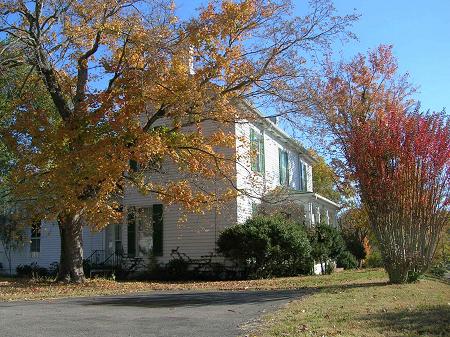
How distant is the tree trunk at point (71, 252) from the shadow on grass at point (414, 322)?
37.4 feet

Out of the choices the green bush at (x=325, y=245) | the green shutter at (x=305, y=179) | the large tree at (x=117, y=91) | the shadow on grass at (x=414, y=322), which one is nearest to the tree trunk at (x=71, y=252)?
the large tree at (x=117, y=91)

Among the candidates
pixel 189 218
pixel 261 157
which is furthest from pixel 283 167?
pixel 189 218

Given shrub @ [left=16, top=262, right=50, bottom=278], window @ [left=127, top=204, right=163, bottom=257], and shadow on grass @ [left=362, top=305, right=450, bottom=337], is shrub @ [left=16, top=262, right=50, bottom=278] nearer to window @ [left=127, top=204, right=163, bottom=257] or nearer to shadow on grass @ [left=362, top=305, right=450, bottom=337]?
window @ [left=127, top=204, right=163, bottom=257]

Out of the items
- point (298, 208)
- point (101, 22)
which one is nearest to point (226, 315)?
point (101, 22)

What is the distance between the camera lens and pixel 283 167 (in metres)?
27.1

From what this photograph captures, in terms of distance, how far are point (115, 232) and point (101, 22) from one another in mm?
11516

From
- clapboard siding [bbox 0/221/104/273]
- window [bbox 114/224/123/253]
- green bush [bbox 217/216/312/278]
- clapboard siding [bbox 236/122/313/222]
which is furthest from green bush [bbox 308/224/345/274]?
clapboard siding [bbox 0/221/104/273]

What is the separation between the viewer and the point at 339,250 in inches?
985

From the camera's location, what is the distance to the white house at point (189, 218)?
833 inches

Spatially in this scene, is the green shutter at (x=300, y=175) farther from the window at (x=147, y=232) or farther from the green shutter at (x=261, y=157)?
the window at (x=147, y=232)

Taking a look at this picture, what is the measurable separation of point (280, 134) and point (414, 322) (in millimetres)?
18103

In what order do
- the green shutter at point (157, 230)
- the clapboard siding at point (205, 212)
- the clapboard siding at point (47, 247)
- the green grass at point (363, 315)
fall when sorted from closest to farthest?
1. the green grass at point (363, 315)
2. the clapboard siding at point (205, 212)
3. the green shutter at point (157, 230)
4. the clapboard siding at point (47, 247)

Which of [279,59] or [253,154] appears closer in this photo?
[279,59]

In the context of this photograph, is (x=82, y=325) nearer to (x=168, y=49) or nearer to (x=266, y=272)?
(x=168, y=49)
